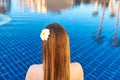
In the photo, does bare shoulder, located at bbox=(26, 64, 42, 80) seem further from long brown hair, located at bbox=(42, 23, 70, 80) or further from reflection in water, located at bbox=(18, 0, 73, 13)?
reflection in water, located at bbox=(18, 0, 73, 13)

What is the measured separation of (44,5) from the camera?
13.4m

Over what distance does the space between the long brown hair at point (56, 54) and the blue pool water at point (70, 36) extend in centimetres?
325

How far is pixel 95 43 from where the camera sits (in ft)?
25.8

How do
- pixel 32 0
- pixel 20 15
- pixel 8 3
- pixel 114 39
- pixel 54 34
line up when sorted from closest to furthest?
1. pixel 54 34
2. pixel 114 39
3. pixel 20 15
4. pixel 8 3
5. pixel 32 0

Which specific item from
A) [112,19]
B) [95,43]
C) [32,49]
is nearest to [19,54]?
[32,49]

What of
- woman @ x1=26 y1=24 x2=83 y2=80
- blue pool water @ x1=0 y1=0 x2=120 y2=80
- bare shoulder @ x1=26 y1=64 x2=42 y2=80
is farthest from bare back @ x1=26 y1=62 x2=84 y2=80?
blue pool water @ x1=0 y1=0 x2=120 y2=80

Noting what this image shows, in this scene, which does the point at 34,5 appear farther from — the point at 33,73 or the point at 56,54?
the point at 56,54

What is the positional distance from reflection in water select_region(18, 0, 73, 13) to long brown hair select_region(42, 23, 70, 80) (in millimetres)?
9848

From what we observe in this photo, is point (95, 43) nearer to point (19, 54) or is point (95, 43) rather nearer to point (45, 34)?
point (19, 54)

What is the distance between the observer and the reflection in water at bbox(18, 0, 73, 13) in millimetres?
12477

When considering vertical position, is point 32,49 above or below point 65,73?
below

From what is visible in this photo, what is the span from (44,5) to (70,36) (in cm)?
529

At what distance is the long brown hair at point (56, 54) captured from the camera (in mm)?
2182

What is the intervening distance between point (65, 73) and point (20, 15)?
9064mm
